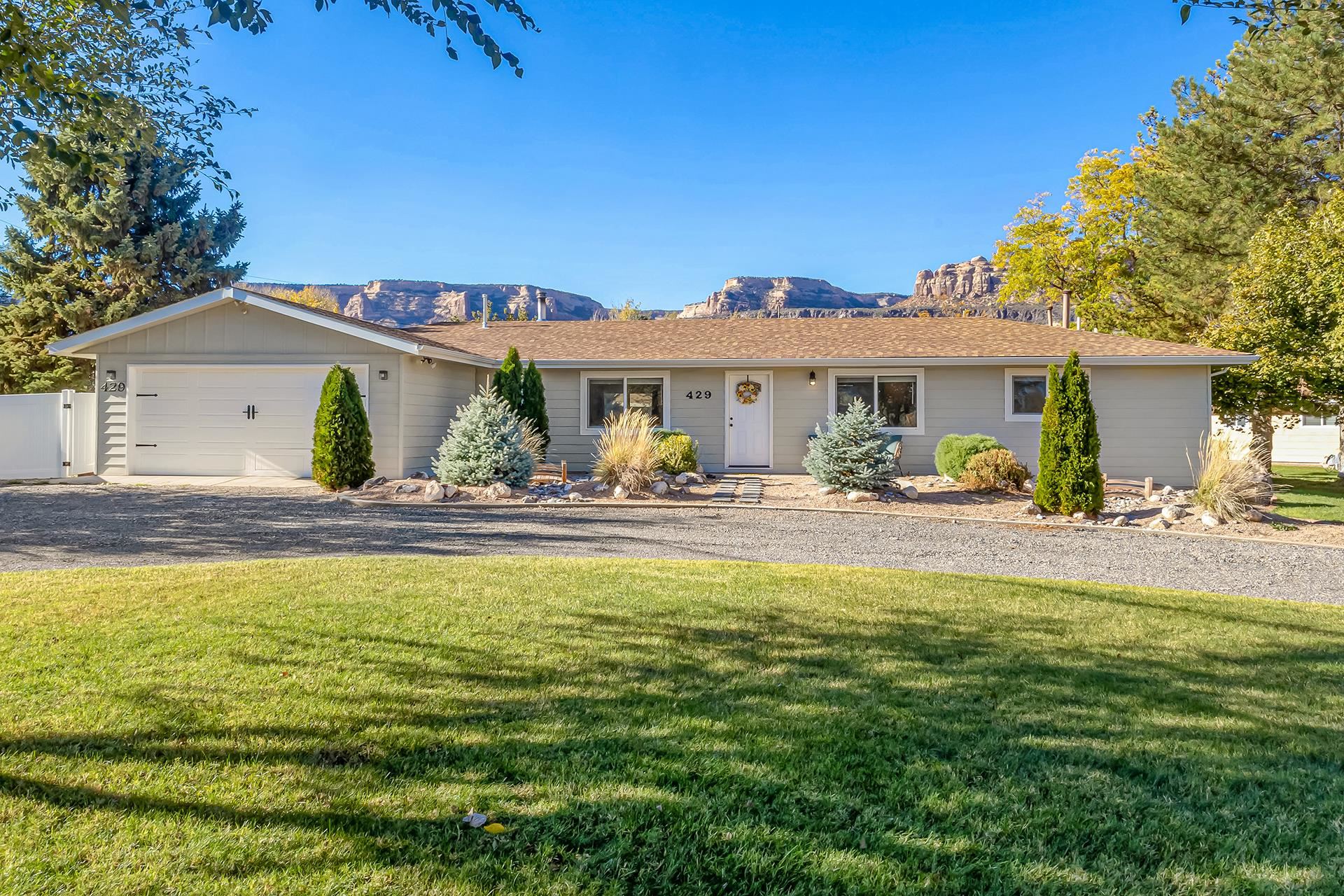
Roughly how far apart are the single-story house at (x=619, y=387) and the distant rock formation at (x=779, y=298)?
6150 cm

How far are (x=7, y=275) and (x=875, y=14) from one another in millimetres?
25357

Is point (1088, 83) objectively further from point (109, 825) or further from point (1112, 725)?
point (109, 825)

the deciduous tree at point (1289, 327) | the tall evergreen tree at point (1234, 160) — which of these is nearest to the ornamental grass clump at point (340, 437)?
the deciduous tree at point (1289, 327)

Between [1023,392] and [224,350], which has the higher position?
[224,350]

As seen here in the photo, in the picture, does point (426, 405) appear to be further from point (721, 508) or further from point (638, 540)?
point (638, 540)

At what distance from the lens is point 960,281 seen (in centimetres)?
8038

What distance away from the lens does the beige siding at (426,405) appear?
13.5 meters

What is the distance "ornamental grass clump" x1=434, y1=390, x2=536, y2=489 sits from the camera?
11.7 metres

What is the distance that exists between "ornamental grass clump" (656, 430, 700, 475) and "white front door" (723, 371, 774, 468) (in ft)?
5.92

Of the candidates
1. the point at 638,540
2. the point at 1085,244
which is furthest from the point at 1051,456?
the point at 1085,244

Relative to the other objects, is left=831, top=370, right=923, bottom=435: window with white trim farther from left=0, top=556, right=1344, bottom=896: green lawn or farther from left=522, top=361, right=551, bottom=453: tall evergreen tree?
left=0, top=556, right=1344, bottom=896: green lawn

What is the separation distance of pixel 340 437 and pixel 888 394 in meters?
10.2

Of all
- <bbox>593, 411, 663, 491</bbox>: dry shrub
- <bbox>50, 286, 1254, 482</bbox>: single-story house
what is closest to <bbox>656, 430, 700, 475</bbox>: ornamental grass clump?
<bbox>593, 411, 663, 491</bbox>: dry shrub

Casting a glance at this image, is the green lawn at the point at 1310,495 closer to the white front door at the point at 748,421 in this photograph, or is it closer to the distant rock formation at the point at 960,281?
the white front door at the point at 748,421
